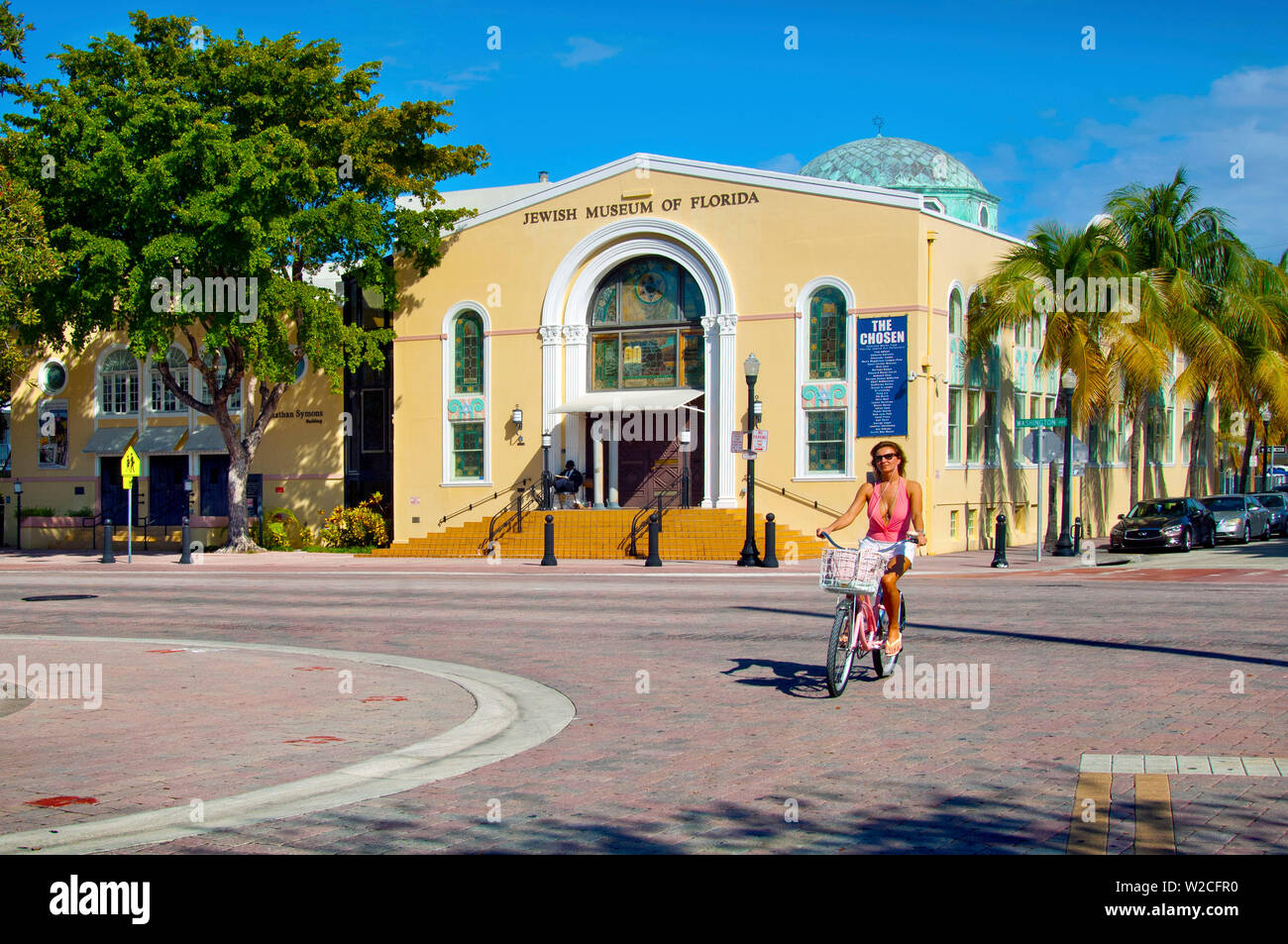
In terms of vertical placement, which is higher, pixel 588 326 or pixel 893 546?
pixel 588 326

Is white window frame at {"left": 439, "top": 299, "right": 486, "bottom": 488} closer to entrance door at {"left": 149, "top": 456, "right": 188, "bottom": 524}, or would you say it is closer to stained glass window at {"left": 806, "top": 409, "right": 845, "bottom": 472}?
stained glass window at {"left": 806, "top": 409, "right": 845, "bottom": 472}

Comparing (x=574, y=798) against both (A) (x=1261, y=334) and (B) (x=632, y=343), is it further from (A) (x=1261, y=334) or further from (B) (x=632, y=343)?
(A) (x=1261, y=334)

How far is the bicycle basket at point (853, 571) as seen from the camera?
9227 mm

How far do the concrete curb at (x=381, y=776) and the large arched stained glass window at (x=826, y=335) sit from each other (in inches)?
841

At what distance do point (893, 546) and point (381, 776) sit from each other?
4.34 metres

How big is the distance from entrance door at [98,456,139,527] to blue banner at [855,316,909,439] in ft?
77.6

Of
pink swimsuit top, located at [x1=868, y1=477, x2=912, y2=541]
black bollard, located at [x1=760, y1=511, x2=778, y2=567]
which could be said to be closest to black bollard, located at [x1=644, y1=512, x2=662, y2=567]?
black bollard, located at [x1=760, y1=511, x2=778, y2=567]

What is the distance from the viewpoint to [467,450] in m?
35.8

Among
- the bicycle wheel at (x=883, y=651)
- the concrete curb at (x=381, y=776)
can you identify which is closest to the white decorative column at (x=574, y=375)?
the concrete curb at (x=381, y=776)

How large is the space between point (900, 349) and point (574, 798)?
24984 mm

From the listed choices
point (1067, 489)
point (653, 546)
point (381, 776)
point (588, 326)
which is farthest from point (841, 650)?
point (588, 326)

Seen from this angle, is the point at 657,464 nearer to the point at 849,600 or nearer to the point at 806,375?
the point at 806,375

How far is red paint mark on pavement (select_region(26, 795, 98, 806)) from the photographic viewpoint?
6.32m
